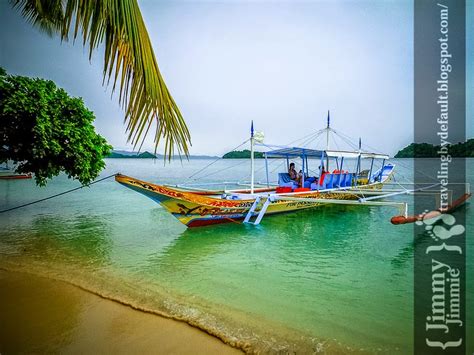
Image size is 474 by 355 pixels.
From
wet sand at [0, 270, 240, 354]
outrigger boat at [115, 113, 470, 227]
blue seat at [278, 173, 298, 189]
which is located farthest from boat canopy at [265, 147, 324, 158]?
wet sand at [0, 270, 240, 354]

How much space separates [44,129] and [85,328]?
19.0 feet

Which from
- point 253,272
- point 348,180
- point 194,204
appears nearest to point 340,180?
point 348,180

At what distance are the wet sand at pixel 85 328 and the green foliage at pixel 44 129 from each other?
4.43 metres

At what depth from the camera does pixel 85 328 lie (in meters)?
3.12

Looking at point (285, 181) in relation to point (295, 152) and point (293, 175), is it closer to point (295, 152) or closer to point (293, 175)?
point (293, 175)

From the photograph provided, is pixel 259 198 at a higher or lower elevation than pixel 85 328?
higher

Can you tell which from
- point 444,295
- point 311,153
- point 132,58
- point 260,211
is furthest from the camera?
point 311,153

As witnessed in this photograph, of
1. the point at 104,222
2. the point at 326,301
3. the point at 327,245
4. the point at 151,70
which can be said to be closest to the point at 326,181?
the point at 327,245

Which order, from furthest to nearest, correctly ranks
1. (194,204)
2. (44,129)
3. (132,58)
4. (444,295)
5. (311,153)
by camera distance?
(311,153) → (194,204) → (44,129) → (444,295) → (132,58)

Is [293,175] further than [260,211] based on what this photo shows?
Yes

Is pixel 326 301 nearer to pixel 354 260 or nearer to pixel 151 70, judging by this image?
pixel 354 260

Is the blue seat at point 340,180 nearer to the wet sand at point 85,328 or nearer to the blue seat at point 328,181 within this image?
the blue seat at point 328,181

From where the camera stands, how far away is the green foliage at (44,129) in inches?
259

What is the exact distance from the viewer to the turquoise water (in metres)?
3.29
